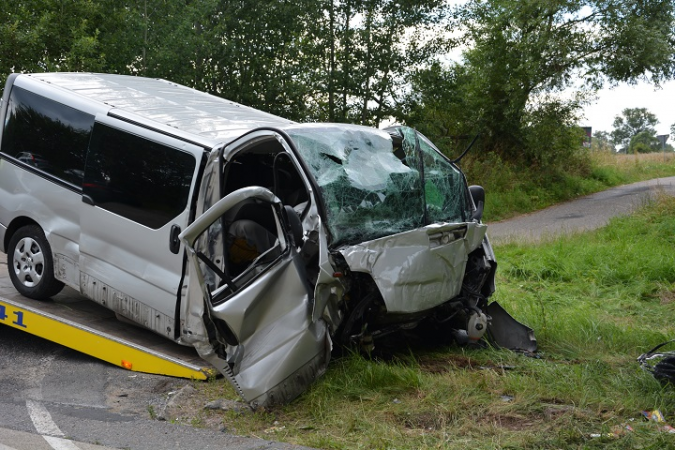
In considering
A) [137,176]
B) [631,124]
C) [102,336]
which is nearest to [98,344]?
[102,336]

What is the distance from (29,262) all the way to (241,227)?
234cm

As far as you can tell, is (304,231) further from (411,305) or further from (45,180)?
(45,180)

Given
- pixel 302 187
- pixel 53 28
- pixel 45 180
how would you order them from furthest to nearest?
pixel 53 28, pixel 45 180, pixel 302 187

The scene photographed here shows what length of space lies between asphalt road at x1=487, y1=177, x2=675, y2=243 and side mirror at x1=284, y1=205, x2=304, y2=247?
865 centimetres

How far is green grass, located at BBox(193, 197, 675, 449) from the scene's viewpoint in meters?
4.31

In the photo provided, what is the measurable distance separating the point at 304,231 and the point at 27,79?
3476 millimetres

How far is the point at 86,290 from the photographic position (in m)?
6.22

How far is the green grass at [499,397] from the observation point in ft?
14.1

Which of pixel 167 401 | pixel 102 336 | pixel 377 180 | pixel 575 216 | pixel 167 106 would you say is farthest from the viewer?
pixel 575 216

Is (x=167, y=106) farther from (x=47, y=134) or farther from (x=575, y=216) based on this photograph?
(x=575, y=216)

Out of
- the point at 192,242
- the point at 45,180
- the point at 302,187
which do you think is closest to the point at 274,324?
the point at 192,242

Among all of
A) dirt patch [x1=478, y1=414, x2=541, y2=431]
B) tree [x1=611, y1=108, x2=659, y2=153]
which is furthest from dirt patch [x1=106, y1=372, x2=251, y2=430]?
tree [x1=611, y1=108, x2=659, y2=153]

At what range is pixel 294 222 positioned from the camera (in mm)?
5023

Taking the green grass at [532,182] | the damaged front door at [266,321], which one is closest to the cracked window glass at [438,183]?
the damaged front door at [266,321]
